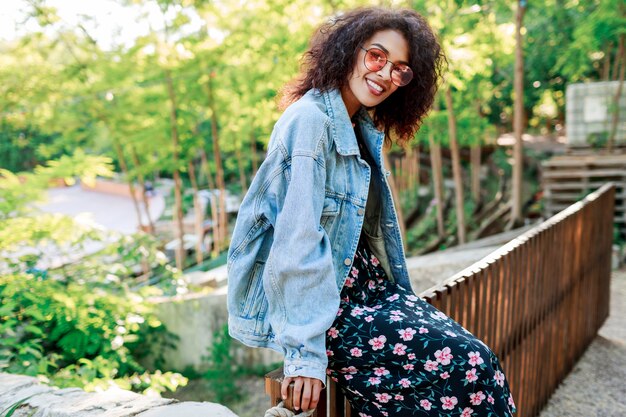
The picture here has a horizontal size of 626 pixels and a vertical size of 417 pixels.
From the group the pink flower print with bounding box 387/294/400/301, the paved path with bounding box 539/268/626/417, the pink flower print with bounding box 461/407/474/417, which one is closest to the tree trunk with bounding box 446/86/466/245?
the paved path with bounding box 539/268/626/417

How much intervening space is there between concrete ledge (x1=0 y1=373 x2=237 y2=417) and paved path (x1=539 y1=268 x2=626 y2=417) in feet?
9.42

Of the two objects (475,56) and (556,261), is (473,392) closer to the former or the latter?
(556,261)

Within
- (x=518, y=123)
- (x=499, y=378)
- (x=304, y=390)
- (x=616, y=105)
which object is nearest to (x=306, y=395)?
(x=304, y=390)

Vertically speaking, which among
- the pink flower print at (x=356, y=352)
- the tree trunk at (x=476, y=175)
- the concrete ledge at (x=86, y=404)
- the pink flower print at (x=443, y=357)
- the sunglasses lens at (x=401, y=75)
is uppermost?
the sunglasses lens at (x=401, y=75)

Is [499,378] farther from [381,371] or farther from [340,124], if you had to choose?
[340,124]

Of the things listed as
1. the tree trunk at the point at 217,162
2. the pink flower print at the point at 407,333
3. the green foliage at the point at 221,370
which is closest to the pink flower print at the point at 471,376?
the pink flower print at the point at 407,333

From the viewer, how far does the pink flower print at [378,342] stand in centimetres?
156

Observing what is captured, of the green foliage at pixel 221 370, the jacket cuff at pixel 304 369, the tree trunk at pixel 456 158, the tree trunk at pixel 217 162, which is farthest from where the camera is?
the tree trunk at pixel 217 162

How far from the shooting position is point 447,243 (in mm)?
12219

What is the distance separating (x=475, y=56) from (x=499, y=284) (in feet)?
19.3

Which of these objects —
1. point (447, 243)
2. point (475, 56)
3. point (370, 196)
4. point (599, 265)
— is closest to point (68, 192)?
point (447, 243)

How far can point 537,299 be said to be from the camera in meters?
3.66

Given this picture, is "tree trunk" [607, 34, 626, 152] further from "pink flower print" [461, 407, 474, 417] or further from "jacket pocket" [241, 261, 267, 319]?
"jacket pocket" [241, 261, 267, 319]

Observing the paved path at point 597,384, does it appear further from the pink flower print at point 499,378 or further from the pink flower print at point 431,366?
the pink flower print at point 431,366
